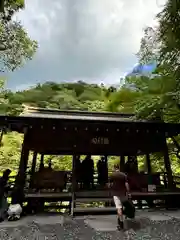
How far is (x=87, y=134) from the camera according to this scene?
10.5 metres

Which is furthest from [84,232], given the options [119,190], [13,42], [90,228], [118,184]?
[13,42]

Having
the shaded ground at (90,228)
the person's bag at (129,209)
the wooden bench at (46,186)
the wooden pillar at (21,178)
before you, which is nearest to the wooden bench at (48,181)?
the wooden bench at (46,186)

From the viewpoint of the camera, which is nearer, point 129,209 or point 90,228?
point 90,228

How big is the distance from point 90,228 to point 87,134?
4.63 metres

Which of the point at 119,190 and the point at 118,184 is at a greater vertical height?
the point at 118,184

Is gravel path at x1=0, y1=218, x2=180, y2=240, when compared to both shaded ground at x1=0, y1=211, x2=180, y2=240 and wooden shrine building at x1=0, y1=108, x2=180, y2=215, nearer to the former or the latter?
shaded ground at x1=0, y1=211, x2=180, y2=240

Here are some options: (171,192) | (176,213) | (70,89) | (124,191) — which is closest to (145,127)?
(171,192)

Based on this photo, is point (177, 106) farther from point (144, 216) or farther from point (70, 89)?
point (70, 89)

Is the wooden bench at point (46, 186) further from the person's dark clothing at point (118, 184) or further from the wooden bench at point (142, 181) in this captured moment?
the person's dark clothing at point (118, 184)

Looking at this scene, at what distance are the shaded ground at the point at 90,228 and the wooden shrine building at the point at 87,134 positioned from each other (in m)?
2.00

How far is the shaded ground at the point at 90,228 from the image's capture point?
5.71 metres

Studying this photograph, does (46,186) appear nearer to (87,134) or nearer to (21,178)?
(21,178)

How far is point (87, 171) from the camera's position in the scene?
35.1ft

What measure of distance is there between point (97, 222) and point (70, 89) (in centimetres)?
3329
